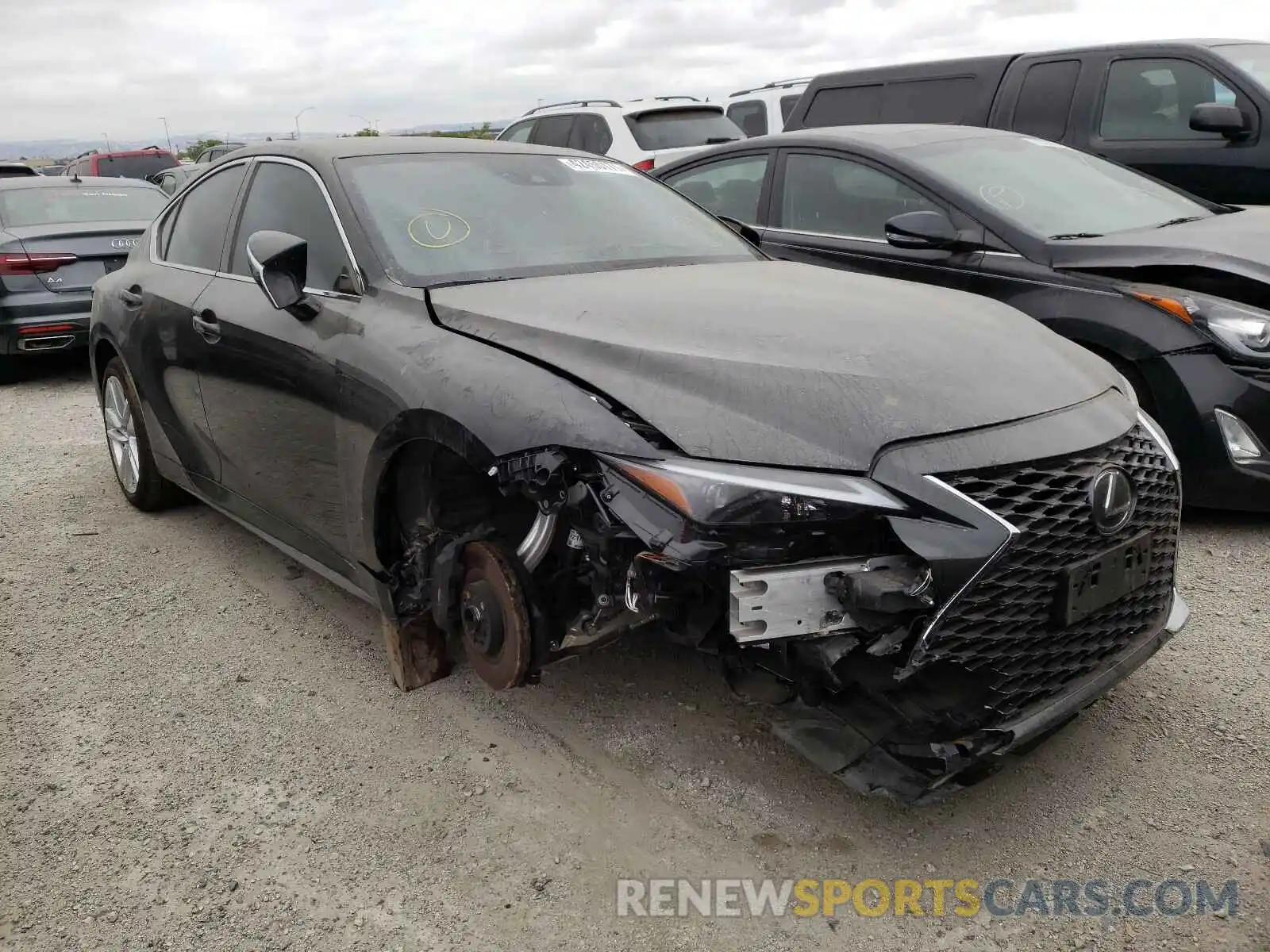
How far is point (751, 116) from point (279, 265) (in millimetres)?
11649

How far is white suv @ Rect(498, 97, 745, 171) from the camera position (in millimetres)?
10969

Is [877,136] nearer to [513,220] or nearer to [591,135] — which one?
[513,220]

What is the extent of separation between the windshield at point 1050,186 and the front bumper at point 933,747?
274 cm

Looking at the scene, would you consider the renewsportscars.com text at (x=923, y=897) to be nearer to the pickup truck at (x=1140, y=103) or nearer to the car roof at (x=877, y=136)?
the car roof at (x=877, y=136)

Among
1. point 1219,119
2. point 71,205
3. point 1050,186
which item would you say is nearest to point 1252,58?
point 1219,119

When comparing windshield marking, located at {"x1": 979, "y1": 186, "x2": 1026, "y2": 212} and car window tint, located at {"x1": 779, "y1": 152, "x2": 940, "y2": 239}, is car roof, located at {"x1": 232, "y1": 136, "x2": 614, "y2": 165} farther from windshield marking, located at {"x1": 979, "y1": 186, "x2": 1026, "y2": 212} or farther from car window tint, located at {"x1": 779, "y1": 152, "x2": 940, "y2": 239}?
windshield marking, located at {"x1": 979, "y1": 186, "x2": 1026, "y2": 212}

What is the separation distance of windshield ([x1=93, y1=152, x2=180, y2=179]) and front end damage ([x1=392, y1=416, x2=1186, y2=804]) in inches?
931

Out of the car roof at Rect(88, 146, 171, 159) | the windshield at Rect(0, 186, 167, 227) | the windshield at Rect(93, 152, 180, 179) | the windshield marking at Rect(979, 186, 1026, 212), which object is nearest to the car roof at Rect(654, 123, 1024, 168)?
the windshield marking at Rect(979, 186, 1026, 212)

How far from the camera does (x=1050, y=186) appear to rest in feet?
16.2

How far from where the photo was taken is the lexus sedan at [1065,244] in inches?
155

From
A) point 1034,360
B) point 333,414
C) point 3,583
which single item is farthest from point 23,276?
point 1034,360

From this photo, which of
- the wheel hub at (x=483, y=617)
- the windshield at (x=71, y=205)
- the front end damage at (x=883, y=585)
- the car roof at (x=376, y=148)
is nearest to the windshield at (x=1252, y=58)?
the car roof at (x=376, y=148)

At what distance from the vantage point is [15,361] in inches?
349

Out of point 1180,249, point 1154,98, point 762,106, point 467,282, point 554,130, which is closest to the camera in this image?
point 467,282
